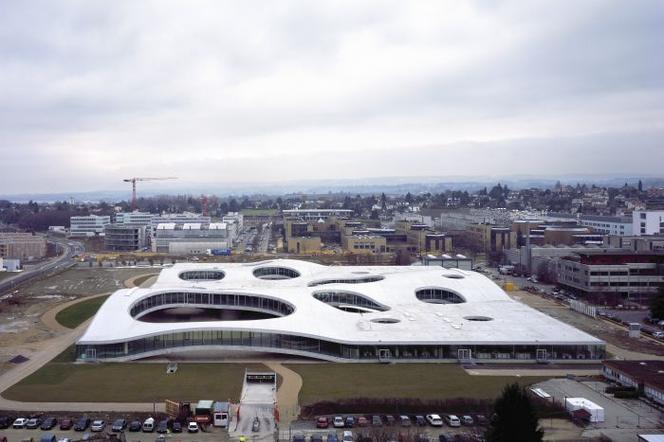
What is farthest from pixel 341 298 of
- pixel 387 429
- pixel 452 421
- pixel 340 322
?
pixel 387 429

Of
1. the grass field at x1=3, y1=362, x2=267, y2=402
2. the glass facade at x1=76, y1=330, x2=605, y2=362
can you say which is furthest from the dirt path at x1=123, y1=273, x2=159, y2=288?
the grass field at x1=3, y1=362, x2=267, y2=402

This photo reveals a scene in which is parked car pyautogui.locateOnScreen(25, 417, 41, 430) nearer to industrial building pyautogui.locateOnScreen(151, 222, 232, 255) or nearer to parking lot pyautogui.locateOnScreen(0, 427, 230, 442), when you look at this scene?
parking lot pyautogui.locateOnScreen(0, 427, 230, 442)

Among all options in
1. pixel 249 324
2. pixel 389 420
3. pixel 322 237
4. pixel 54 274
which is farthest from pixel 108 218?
pixel 389 420

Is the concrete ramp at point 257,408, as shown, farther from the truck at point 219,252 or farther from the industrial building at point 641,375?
the truck at point 219,252

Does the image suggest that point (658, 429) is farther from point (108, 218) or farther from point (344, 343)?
point (108, 218)

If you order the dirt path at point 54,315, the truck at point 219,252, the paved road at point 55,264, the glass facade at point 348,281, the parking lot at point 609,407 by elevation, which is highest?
the glass facade at point 348,281

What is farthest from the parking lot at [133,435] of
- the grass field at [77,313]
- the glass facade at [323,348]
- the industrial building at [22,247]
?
the industrial building at [22,247]

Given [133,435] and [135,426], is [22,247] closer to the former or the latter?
[135,426]
